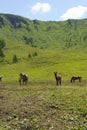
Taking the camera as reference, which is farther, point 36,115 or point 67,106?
point 67,106

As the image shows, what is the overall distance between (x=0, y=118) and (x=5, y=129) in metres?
3.38

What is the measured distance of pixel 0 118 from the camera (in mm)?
23859

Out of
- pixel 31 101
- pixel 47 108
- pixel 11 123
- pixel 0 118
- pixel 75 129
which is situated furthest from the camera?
pixel 31 101

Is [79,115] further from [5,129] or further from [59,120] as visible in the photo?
[5,129]

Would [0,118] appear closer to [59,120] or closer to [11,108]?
[11,108]

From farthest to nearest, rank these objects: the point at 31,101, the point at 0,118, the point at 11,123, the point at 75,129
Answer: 1. the point at 31,101
2. the point at 0,118
3. the point at 11,123
4. the point at 75,129

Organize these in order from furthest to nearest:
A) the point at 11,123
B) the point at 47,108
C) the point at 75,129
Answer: the point at 47,108
the point at 11,123
the point at 75,129

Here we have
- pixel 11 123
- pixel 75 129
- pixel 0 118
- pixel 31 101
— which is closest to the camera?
pixel 75 129

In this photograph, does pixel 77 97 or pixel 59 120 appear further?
pixel 77 97

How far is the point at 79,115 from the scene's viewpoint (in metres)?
23.1

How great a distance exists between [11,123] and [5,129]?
1565mm

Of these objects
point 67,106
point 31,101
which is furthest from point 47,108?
point 31,101

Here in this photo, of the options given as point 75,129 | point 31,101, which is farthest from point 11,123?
point 31,101

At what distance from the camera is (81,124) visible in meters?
20.9
